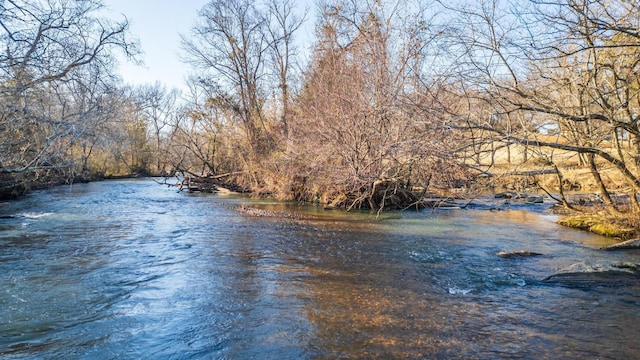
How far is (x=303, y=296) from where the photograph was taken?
23.4ft

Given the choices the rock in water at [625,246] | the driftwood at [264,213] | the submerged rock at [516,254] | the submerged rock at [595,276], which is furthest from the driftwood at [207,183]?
the submerged rock at [595,276]

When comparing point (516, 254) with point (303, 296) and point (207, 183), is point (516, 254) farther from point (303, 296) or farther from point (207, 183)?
point (207, 183)

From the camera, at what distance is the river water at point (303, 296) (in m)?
5.29

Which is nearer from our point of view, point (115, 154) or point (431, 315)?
point (431, 315)

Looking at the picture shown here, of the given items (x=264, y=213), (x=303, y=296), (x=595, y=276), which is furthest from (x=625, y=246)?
(x=264, y=213)

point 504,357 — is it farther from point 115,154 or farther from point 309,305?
point 115,154

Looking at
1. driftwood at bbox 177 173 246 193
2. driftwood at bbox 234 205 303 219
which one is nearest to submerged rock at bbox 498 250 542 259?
driftwood at bbox 234 205 303 219

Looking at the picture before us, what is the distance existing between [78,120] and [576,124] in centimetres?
1260

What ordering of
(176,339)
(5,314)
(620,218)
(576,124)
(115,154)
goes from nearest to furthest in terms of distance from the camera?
(176,339) < (5,314) < (576,124) < (620,218) < (115,154)

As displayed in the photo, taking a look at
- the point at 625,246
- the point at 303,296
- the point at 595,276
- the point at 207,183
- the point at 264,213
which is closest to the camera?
the point at 303,296

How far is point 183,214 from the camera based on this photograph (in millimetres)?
17250

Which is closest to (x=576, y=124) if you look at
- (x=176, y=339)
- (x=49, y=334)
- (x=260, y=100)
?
(x=176, y=339)

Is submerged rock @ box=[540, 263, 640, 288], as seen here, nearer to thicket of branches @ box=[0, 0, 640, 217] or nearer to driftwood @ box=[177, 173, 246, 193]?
thicket of branches @ box=[0, 0, 640, 217]

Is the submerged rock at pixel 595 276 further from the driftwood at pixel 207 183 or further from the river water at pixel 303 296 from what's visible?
the driftwood at pixel 207 183
